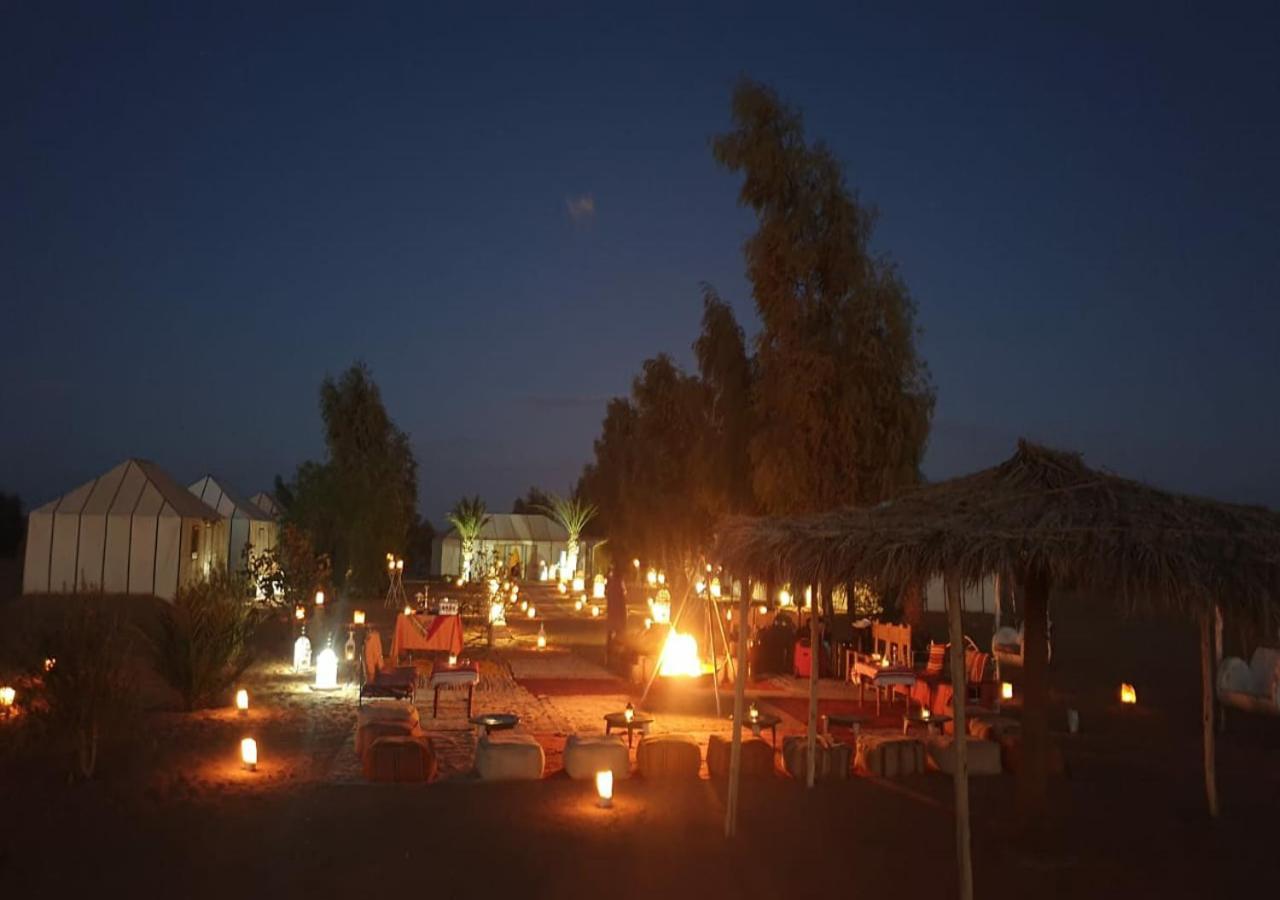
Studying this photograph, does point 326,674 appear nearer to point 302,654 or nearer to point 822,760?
point 302,654

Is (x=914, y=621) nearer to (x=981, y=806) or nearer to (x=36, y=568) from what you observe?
(x=981, y=806)

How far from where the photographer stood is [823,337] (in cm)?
1612

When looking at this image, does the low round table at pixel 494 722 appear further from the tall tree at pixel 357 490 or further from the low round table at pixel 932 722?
the tall tree at pixel 357 490

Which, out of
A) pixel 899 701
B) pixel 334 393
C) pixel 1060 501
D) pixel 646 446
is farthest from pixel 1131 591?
pixel 334 393

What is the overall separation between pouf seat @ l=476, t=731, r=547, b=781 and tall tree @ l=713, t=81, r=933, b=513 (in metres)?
8.20

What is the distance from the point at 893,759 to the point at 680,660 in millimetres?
5106

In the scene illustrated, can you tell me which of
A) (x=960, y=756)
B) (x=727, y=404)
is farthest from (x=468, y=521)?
(x=960, y=756)

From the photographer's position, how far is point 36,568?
28.4 metres

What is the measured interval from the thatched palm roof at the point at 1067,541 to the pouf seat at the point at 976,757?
304 centimetres

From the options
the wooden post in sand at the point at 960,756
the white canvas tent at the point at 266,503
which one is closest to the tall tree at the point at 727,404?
the wooden post in sand at the point at 960,756

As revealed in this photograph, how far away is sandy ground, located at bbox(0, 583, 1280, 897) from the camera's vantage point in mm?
6160

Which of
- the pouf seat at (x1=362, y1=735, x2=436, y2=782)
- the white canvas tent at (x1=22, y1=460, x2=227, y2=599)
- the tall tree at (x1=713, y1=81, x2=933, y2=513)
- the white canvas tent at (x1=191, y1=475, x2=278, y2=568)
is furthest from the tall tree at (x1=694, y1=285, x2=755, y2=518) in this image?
the white canvas tent at (x1=191, y1=475, x2=278, y2=568)

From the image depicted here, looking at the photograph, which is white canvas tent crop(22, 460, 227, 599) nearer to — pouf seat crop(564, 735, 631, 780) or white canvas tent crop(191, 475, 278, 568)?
white canvas tent crop(191, 475, 278, 568)

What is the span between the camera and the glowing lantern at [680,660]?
540 inches
